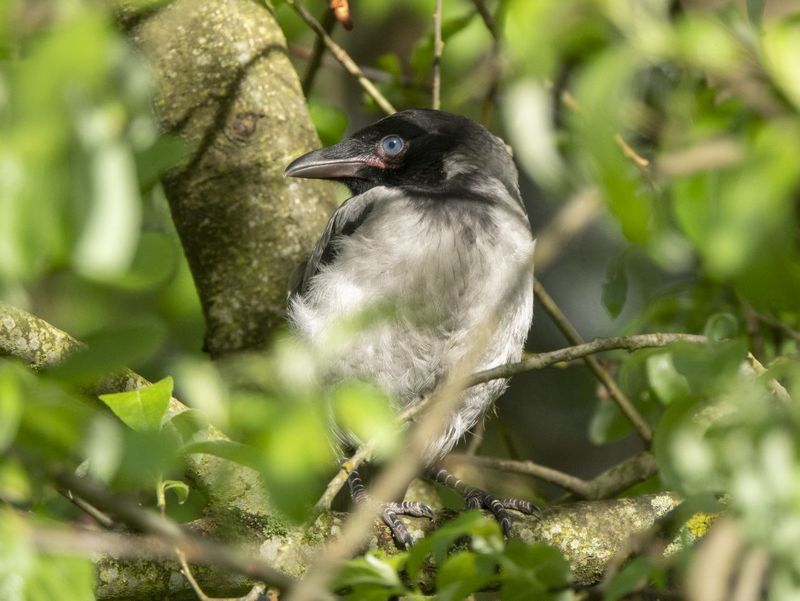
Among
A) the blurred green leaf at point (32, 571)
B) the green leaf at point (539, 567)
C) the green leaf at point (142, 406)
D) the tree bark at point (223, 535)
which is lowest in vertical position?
the tree bark at point (223, 535)

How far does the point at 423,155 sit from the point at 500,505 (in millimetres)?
1488

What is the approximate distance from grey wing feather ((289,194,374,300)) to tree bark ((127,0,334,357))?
0.14ft

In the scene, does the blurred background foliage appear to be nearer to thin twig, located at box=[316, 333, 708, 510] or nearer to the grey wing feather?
thin twig, located at box=[316, 333, 708, 510]

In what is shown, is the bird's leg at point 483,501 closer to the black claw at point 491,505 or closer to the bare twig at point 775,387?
the black claw at point 491,505

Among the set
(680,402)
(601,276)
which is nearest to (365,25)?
(601,276)

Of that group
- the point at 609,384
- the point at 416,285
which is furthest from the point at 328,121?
the point at 609,384

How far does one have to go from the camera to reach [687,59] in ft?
4.01

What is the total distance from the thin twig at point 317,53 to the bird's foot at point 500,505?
1.77 metres

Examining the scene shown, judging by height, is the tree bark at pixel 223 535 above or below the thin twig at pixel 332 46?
below

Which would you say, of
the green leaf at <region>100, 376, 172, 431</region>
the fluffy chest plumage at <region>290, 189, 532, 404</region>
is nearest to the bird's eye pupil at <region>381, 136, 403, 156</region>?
the fluffy chest plumage at <region>290, 189, 532, 404</region>

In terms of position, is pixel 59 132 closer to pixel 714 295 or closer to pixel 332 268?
pixel 332 268

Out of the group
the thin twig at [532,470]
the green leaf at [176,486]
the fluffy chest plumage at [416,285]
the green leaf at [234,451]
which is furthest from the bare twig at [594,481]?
the green leaf at [234,451]

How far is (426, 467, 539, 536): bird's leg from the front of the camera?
3.48 m

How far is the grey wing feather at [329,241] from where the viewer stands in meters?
3.81
